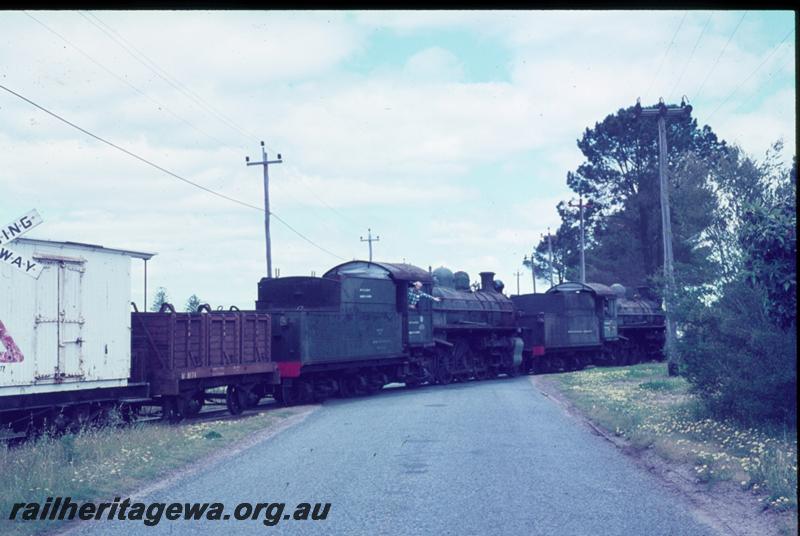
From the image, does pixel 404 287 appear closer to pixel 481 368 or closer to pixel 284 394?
pixel 284 394

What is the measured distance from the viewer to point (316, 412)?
1919cm

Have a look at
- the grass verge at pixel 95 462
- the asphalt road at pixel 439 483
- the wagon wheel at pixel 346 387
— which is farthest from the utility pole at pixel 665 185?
the grass verge at pixel 95 462

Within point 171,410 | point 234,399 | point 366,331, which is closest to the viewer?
point 171,410

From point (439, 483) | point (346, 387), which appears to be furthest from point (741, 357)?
point (346, 387)

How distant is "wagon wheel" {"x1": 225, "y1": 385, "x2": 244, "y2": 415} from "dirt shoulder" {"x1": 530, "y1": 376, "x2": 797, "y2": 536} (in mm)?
9516

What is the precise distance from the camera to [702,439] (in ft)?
41.3

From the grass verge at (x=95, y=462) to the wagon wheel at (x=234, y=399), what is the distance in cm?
355

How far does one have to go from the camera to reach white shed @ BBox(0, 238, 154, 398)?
42.7 ft

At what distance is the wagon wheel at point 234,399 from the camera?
756 inches

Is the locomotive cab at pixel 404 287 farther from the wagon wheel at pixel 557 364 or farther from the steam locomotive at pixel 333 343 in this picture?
the wagon wheel at pixel 557 364

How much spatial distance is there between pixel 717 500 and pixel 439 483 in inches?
118

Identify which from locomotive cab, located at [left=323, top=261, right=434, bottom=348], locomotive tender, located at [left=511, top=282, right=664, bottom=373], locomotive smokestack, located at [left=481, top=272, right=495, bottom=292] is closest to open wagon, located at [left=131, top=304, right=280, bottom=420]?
locomotive cab, located at [left=323, top=261, right=434, bottom=348]

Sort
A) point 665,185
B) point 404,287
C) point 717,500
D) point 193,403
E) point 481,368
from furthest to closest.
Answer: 1. point 481,368
2. point 665,185
3. point 404,287
4. point 193,403
5. point 717,500

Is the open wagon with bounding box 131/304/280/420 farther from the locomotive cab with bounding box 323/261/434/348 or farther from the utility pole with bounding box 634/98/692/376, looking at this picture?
the utility pole with bounding box 634/98/692/376
